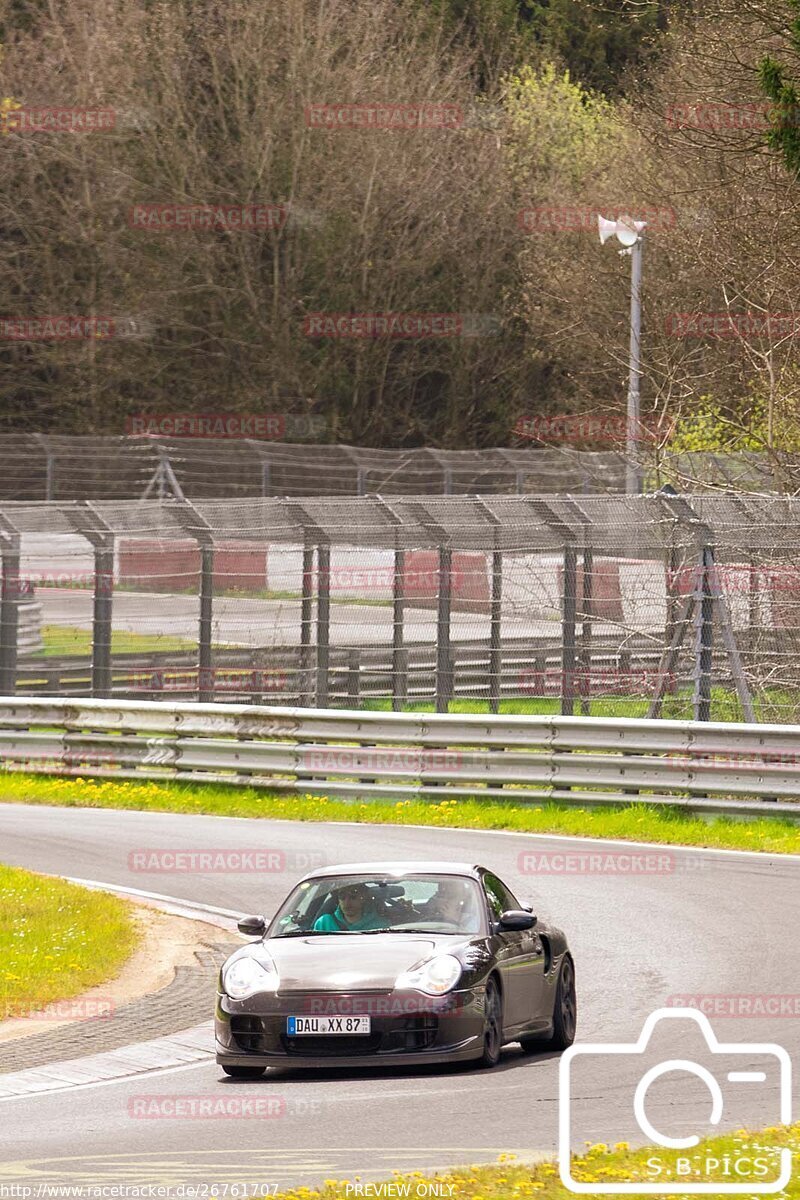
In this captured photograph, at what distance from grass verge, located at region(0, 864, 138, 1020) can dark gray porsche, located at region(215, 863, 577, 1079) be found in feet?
7.21

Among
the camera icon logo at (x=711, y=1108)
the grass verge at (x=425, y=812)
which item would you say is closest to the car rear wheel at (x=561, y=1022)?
the camera icon logo at (x=711, y=1108)

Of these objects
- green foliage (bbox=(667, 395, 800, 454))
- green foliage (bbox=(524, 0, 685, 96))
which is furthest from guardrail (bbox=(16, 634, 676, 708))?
green foliage (bbox=(524, 0, 685, 96))

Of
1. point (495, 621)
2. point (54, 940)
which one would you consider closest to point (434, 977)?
point (54, 940)

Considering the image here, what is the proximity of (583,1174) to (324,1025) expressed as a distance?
2.85 meters

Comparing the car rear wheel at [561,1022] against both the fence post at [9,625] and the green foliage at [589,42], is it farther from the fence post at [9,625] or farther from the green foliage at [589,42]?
the green foliage at [589,42]

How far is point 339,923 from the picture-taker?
10648mm

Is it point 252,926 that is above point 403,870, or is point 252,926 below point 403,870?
below

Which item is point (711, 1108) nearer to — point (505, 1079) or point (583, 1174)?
Result: point (505, 1079)

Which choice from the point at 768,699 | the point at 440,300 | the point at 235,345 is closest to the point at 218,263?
the point at 235,345

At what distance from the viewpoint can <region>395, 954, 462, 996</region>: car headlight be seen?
386 inches

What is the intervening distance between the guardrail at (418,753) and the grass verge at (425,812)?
13cm

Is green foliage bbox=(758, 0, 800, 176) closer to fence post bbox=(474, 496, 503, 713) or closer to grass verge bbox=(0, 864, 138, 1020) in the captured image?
grass verge bbox=(0, 864, 138, 1020)

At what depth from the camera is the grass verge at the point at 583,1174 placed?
6953 millimetres

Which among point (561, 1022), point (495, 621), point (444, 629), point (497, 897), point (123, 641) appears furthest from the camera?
point (123, 641)
